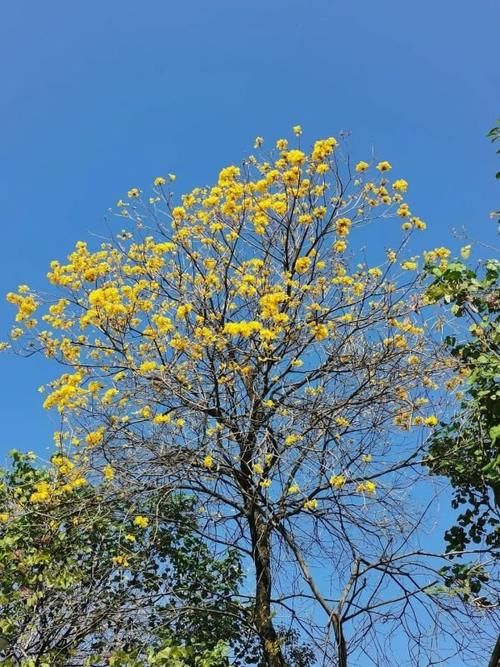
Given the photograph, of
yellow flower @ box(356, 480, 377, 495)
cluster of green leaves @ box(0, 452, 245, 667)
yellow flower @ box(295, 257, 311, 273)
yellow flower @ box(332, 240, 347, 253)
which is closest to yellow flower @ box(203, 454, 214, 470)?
cluster of green leaves @ box(0, 452, 245, 667)

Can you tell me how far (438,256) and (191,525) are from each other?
2.90 metres

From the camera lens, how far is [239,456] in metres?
4.96

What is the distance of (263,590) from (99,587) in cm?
148

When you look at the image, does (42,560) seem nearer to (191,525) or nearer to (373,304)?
Answer: (191,525)

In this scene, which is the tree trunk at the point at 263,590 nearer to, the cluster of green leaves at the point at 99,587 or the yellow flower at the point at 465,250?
the cluster of green leaves at the point at 99,587

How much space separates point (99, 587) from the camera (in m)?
5.70

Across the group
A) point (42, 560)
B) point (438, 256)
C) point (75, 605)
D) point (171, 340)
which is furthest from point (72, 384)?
point (438, 256)

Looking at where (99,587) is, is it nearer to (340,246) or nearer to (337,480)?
(337,480)

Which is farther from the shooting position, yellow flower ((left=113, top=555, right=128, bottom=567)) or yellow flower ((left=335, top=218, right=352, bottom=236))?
yellow flower ((left=335, top=218, right=352, bottom=236))

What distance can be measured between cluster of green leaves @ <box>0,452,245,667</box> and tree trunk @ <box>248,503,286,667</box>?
220 mm

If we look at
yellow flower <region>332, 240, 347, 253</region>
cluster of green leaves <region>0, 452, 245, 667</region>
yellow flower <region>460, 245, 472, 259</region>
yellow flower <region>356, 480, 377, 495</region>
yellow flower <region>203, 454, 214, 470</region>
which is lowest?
cluster of green leaves <region>0, 452, 245, 667</region>

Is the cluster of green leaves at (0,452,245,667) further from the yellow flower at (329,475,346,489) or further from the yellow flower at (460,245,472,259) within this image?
the yellow flower at (460,245,472,259)

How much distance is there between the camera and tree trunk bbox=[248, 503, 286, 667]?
4.90 m

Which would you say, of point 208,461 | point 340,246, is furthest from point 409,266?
point 208,461
